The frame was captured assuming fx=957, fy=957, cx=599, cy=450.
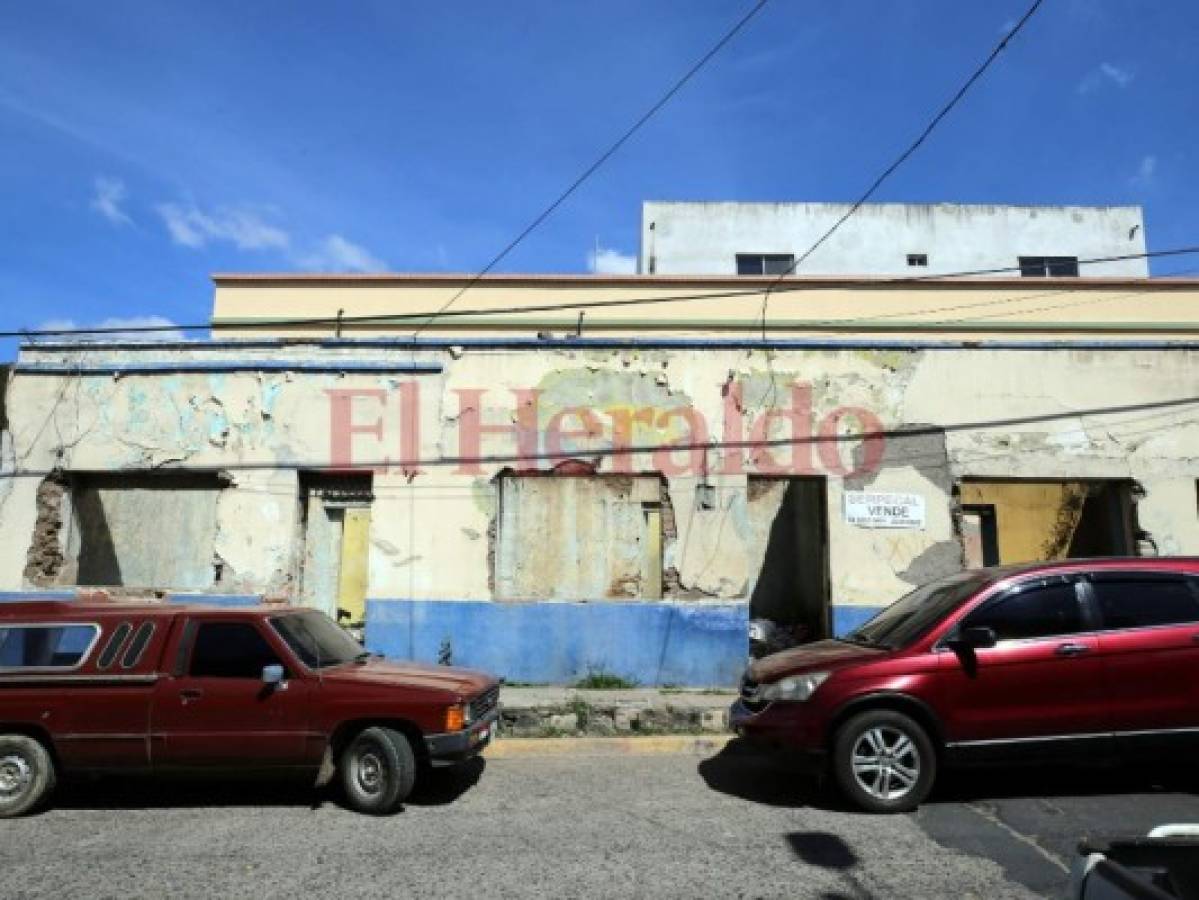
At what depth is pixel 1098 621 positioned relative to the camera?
696 cm

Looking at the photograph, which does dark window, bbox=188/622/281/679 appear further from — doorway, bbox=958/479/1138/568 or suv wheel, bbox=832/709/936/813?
doorway, bbox=958/479/1138/568

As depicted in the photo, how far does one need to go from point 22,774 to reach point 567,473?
276 inches

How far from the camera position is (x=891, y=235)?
26.7 meters

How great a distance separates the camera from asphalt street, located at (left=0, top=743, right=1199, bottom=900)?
5332mm

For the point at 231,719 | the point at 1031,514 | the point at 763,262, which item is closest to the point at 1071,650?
the point at 231,719

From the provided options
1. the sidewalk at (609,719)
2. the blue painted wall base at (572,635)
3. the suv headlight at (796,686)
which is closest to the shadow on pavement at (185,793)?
the sidewalk at (609,719)

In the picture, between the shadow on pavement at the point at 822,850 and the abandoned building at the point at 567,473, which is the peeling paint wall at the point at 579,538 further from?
the shadow on pavement at the point at 822,850

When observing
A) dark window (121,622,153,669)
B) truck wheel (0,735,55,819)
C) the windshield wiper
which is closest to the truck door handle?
the windshield wiper

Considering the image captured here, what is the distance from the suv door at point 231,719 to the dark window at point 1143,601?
5964 millimetres

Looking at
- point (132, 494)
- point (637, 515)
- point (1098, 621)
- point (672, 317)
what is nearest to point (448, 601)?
point (637, 515)

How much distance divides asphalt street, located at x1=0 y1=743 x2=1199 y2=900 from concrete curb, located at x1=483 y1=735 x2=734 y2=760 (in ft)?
2.78

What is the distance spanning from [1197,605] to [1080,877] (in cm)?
529

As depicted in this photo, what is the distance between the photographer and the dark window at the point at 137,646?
7434mm

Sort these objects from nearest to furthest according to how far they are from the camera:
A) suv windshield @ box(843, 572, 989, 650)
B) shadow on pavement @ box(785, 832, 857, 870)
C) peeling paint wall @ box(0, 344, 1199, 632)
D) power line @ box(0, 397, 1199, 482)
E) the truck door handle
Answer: shadow on pavement @ box(785, 832, 857, 870)
the truck door handle
suv windshield @ box(843, 572, 989, 650)
peeling paint wall @ box(0, 344, 1199, 632)
power line @ box(0, 397, 1199, 482)
